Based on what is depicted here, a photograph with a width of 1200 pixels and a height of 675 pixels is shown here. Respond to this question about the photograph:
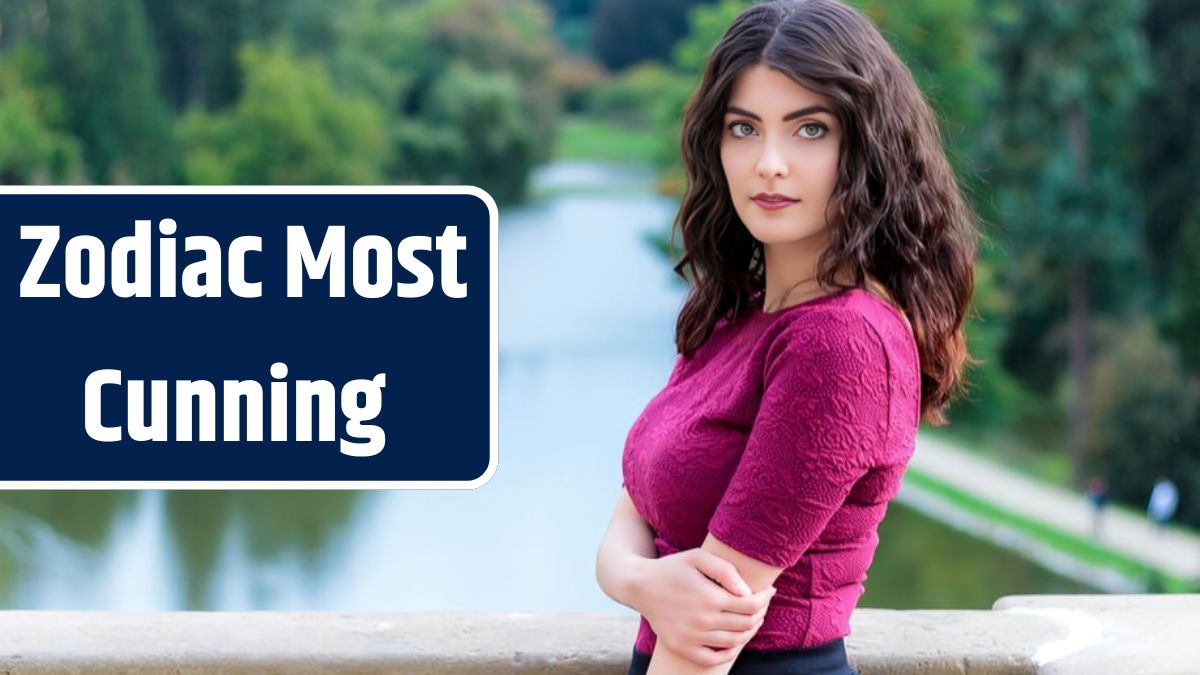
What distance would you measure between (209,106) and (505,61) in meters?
4.43

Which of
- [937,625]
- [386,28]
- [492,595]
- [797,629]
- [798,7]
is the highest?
[386,28]

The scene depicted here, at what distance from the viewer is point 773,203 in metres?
1.12

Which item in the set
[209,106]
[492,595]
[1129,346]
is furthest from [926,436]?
[209,106]

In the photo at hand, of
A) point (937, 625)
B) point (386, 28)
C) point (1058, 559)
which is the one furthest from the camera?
point (386, 28)

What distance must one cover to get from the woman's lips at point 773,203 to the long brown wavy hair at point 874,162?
1.2 inches

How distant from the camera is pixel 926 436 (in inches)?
759

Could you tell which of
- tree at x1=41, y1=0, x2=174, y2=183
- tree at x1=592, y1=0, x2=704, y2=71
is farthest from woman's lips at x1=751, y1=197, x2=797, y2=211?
tree at x1=592, y1=0, x2=704, y2=71

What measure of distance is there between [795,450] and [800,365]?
0.05m

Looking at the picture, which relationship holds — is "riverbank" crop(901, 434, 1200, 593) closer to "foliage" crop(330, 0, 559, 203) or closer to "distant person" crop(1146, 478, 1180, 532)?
"distant person" crop(1146, 478, 1180, 532)

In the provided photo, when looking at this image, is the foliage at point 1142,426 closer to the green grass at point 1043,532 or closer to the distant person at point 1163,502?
the distant person at point 1163,502

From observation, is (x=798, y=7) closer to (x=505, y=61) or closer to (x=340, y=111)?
(x=340, y=111)

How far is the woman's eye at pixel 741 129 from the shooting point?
1129 mm

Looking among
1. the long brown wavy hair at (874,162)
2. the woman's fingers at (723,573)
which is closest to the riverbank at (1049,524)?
the long brown wavy hair at (874,162)

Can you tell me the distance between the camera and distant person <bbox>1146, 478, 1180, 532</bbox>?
1477 cm
